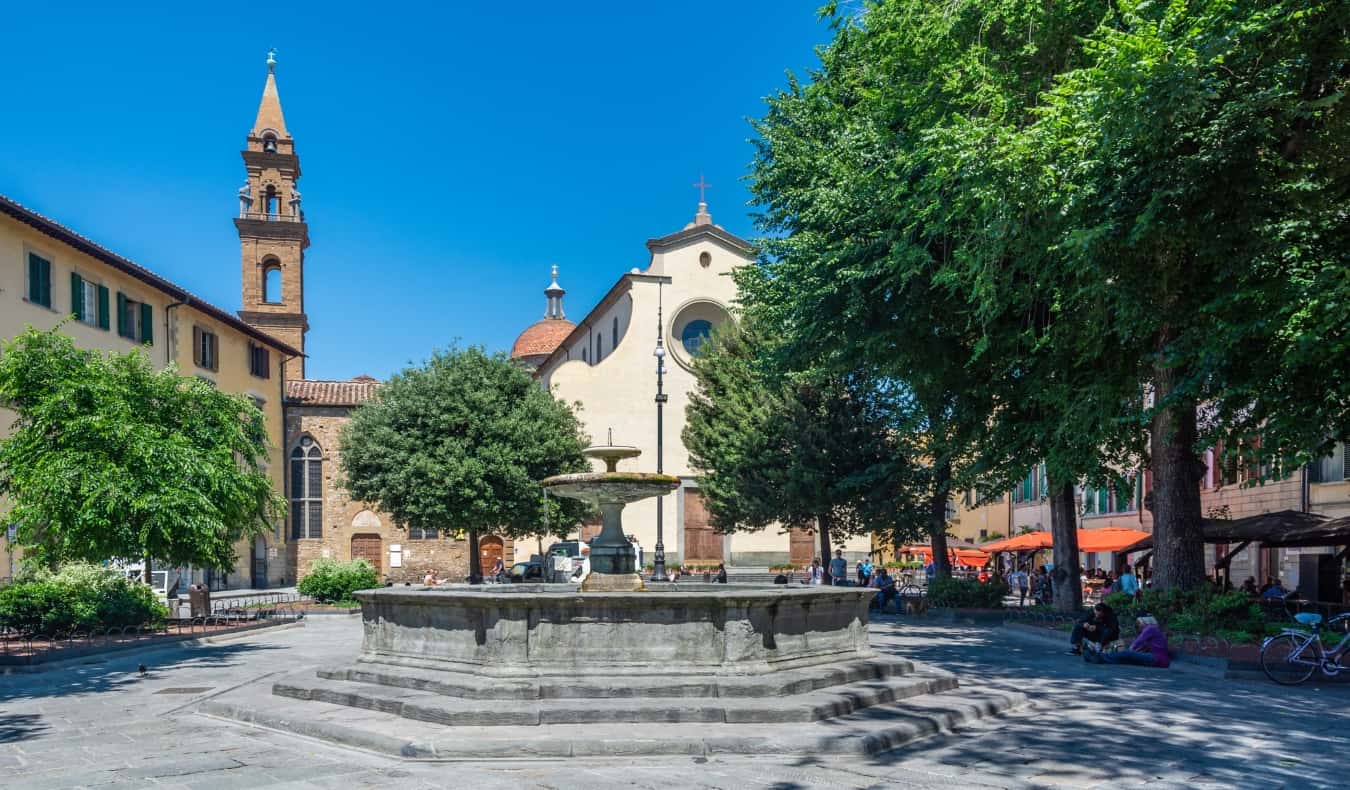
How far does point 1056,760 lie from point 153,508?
49.9 feet

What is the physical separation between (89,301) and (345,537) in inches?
704

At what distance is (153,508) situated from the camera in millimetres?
17734

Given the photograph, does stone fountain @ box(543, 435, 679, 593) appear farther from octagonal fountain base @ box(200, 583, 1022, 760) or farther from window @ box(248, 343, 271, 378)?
window @ box(248, 343, 271, 378)

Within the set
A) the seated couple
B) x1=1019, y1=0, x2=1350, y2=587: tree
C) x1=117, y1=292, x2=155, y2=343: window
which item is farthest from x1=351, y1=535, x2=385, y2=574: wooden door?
x1=1019, y1=0, x2=1350, y2=587: tree

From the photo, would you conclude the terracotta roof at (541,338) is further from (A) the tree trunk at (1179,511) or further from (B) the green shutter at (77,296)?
(A) the tree trunk at (1179,511)

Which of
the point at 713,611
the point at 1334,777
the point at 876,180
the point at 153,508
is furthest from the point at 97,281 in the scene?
the point at 1334,777

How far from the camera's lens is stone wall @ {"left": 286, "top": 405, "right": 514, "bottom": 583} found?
143 feet

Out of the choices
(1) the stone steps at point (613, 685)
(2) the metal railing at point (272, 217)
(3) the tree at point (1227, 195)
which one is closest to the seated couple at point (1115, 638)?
(3) the tree at point (1227, 195)

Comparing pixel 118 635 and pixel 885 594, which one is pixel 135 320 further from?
pixel 885 594

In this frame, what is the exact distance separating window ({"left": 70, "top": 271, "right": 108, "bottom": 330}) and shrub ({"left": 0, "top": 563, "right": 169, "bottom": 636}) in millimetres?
9619

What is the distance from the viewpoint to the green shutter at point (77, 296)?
2705 cm

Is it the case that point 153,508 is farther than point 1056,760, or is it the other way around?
point 153,508

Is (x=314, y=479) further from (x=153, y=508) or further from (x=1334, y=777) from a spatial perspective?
(x=1334, y=777)

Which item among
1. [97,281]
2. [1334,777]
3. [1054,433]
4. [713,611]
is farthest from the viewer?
[97,281]
